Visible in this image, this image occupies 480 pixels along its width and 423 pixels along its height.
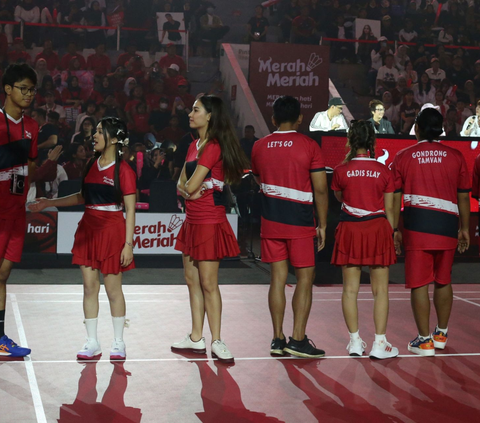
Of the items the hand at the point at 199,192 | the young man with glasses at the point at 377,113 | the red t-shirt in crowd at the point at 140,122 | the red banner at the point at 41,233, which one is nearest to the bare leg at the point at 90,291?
the hand at the point at 199,192

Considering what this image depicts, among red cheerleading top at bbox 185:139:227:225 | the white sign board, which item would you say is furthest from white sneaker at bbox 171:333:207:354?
the white sign board

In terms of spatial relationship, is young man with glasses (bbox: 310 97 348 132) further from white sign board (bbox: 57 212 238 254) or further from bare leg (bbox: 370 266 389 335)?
bare leg (bbox: 370 266 389 335)

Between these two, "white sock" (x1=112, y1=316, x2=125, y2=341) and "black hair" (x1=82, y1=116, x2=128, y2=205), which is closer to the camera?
"black hair" (x1=82, y1=116, x2=128, y2=205)

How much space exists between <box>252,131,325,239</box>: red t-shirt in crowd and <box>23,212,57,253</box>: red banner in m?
5.62

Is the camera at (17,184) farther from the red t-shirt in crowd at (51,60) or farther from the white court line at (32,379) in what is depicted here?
the red t-shirt in crowd at (51,60)

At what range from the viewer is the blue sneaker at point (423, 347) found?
228 inches

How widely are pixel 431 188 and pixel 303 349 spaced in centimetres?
164

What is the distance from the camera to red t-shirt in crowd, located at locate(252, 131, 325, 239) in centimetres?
551

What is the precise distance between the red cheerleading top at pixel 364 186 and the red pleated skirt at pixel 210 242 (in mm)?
970

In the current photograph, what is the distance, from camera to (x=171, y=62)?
1661cm

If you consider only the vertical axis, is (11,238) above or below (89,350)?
above

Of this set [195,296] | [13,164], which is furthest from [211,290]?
[13,164]

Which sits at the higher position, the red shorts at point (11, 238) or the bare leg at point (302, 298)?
the red shorts at point (11, 238)

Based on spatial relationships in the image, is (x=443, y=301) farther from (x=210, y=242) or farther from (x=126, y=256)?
(x=126, y=256)
